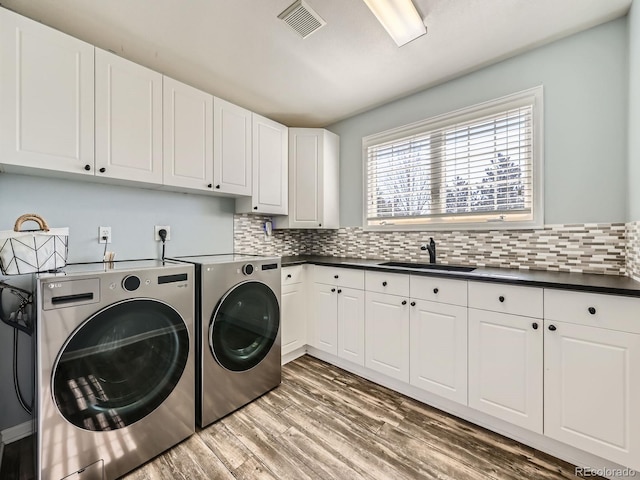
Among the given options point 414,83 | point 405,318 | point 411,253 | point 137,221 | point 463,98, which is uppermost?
point 414,83

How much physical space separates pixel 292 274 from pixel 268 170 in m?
1.02

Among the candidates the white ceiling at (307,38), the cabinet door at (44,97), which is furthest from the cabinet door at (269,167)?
the cabinet door at (44,97)

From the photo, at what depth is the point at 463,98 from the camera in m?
2.29

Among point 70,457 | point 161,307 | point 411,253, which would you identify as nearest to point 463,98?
point 411,253

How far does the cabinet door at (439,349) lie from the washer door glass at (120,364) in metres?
1.52

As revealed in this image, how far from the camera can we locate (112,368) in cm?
136

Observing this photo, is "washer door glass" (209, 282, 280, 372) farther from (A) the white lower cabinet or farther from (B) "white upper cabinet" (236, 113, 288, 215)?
(B) "white upper cabinet" (236, 113, 288, 215)

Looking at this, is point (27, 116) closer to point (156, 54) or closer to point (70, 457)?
point (156, 54)

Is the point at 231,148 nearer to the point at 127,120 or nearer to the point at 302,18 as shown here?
the point at 127,120

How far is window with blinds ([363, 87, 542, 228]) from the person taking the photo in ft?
6.57

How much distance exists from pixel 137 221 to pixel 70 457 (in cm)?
141

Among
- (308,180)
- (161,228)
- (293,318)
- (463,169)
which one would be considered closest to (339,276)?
(293,318)

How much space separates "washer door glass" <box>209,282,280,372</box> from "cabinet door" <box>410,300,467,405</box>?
106 centimetres

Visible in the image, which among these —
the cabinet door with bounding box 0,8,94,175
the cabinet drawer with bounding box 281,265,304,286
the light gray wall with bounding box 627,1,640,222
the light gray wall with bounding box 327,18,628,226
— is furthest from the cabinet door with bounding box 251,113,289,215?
the light gray wall with bounding box 627,1,640,222
